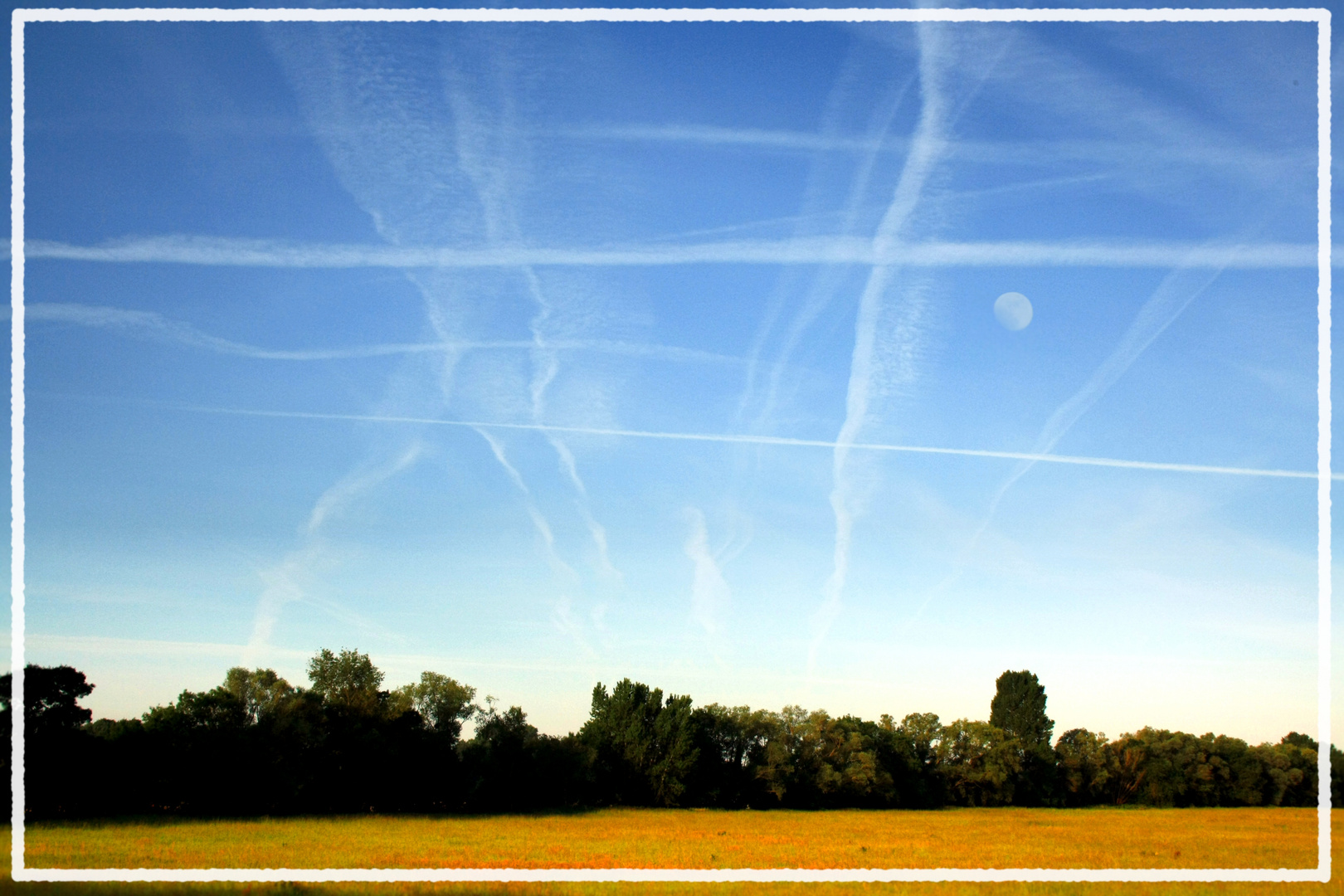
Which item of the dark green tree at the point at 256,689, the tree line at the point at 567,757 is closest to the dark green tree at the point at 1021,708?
the tree line at the point at 567,757

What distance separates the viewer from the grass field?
24969mm

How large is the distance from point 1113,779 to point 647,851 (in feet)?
259

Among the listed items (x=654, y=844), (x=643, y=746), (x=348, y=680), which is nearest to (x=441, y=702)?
(x=348, y=680)

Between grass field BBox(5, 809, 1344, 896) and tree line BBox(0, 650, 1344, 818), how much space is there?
488cm

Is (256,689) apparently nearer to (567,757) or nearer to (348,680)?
(348,680)

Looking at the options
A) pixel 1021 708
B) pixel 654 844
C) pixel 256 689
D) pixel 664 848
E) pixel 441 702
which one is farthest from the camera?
pixel 1021 708

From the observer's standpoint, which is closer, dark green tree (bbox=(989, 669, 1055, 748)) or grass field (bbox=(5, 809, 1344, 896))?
grass field (bbox=(5, 809, 1344, 896))

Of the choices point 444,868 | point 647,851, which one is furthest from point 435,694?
point 444,868

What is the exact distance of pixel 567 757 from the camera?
234 feet

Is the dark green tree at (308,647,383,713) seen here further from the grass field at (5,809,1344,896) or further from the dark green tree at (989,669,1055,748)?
the dark green tree at (989,669,1055,748)

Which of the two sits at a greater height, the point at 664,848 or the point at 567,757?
the point at 664,848

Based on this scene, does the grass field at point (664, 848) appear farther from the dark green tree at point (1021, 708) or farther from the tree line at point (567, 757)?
the dark green tree at point (1021, 708)

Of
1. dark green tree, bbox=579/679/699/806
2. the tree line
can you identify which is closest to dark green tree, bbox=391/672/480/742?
the tree line

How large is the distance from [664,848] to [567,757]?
1425 inches
